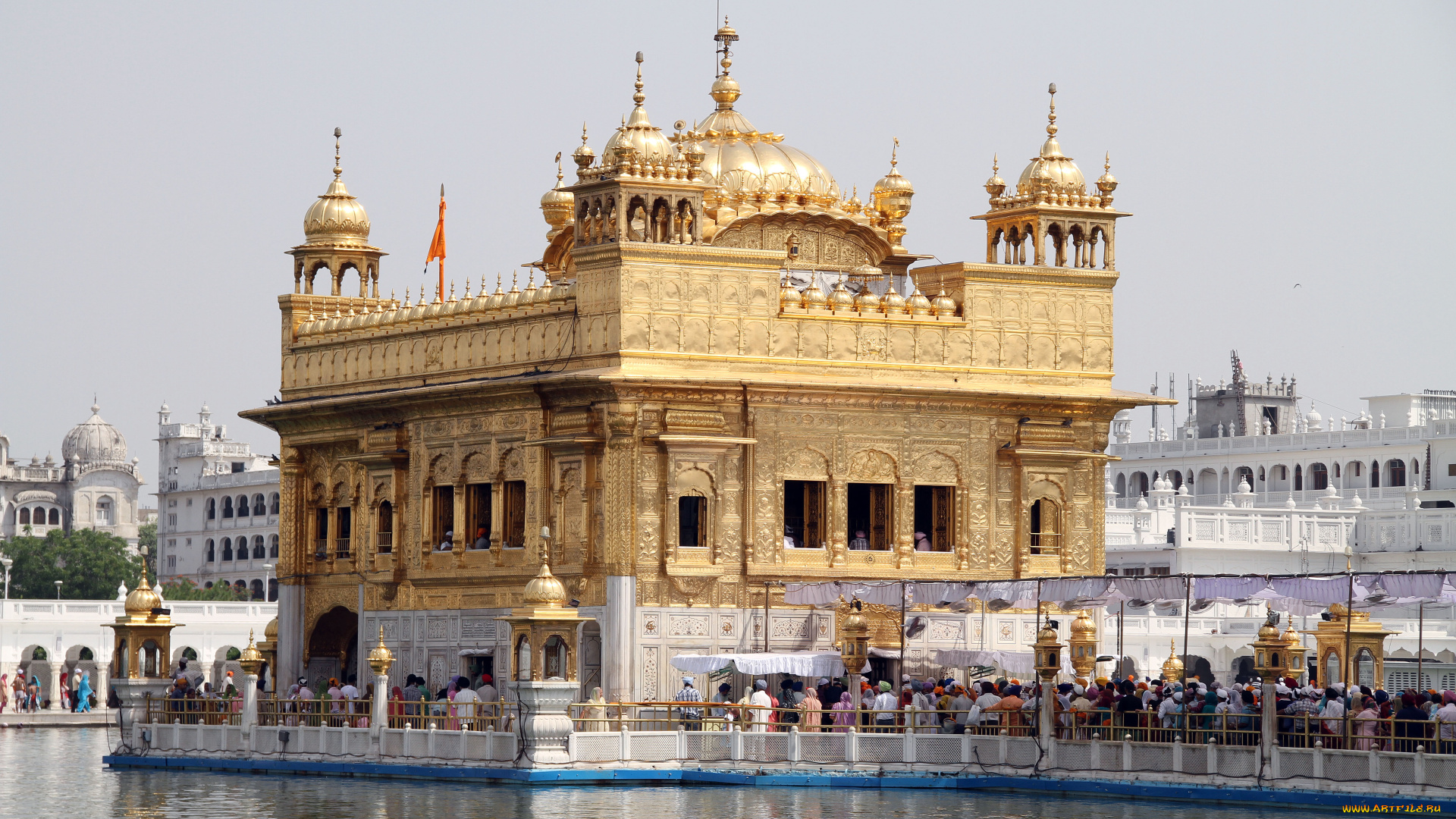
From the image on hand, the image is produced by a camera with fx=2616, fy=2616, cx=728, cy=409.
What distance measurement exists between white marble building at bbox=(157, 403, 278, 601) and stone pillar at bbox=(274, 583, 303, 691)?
221 ft

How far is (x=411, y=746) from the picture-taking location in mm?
33094

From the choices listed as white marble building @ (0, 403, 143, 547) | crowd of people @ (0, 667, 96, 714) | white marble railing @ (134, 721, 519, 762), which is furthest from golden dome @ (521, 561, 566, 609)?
white marble building @ (0, 403, 143, 547)

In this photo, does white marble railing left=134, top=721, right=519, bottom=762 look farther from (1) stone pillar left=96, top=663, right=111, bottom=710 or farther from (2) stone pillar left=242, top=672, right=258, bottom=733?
(1) stone pillar left=96, top=663, right=111, bottom=710

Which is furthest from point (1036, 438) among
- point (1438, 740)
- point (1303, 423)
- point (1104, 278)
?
point (1303, 423)

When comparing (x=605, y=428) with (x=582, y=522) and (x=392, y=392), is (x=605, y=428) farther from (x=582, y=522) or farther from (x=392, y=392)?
(x=392, y=392)

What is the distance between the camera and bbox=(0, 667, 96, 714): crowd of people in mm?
63938

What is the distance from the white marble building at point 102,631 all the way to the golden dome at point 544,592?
39849 mm

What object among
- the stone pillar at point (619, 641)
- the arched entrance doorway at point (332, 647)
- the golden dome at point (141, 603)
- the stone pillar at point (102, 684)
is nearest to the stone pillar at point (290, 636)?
the arched entrance doorway at point (332, 647)

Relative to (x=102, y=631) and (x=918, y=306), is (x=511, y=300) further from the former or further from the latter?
(x=102, y=631)

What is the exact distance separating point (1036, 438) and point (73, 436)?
4705 inches

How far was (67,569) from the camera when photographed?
11062 cm

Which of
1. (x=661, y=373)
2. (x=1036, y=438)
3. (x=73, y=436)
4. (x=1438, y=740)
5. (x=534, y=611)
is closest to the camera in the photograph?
(x=1438, y=740)

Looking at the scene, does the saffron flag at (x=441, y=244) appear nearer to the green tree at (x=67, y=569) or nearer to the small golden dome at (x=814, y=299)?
the small golden dome at (x=814, y=299)

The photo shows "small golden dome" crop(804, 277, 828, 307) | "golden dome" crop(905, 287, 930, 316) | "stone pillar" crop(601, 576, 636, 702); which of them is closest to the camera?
"stone pillar" crop(601, 576, 636, 702)
